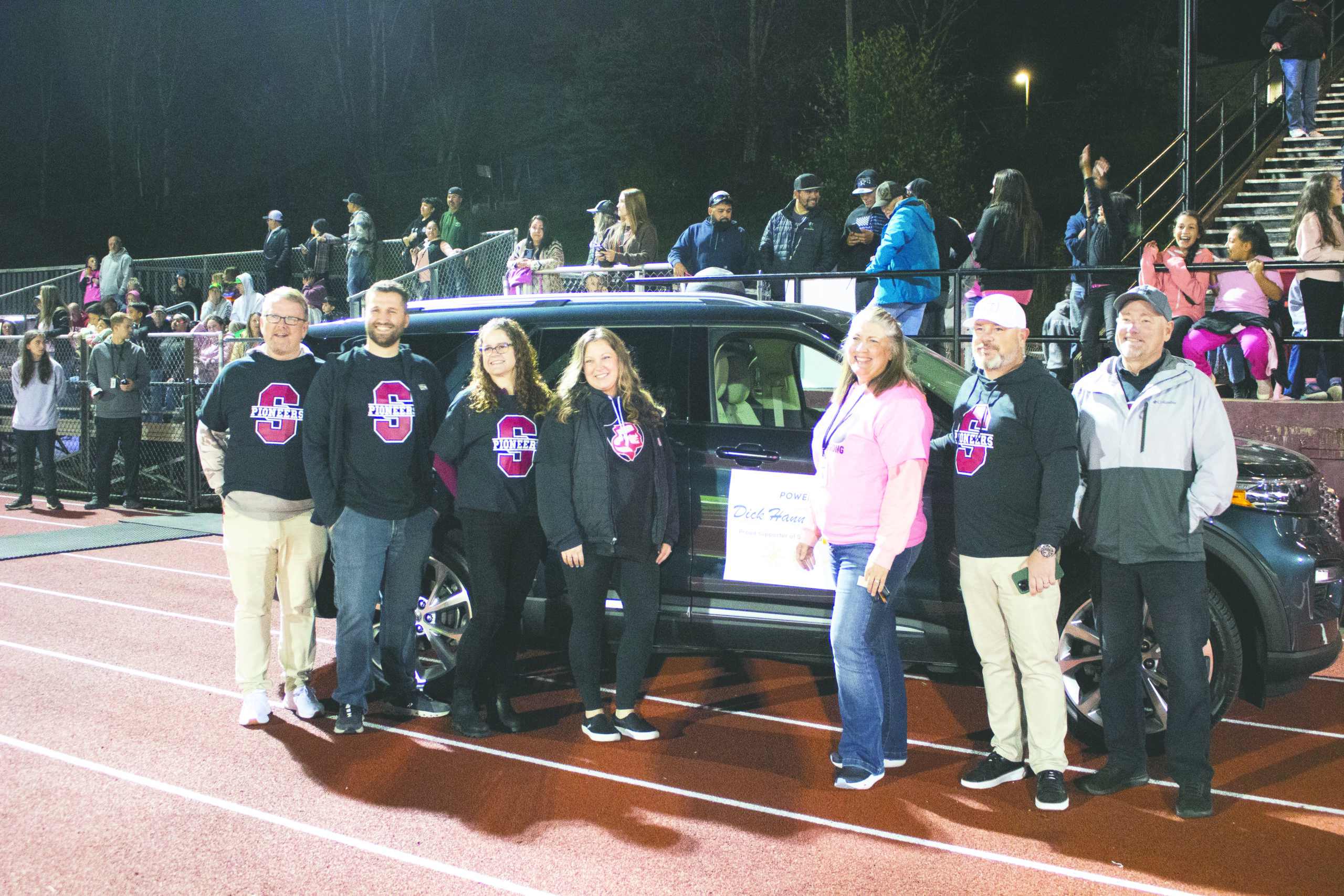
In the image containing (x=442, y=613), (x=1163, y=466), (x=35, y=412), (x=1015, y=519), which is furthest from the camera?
(x=35, y=412)

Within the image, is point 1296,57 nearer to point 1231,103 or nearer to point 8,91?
point 1231,103

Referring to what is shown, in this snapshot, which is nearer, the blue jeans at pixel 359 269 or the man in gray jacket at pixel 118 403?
the man in gray jacket at pixel 118 403

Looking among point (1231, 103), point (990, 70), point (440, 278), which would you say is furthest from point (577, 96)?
point (440, 278)

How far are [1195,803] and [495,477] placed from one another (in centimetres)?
339

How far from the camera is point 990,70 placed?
142 ft

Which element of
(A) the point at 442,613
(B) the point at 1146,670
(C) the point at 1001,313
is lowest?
(B) the point at 1146,670

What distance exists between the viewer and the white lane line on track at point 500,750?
4965 mm

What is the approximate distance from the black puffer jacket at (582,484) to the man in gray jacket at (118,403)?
9943 millimetres

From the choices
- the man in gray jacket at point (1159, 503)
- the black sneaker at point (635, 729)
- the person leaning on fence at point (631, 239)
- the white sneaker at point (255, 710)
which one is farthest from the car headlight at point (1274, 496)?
the person leaning on fence at point (631, 239)

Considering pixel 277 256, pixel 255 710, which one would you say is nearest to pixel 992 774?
pixel 255 710

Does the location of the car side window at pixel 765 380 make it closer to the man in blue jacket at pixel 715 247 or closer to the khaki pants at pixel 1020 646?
the khaki pants at pixel 1020 646

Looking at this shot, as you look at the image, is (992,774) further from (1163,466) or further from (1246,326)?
(1246,326)

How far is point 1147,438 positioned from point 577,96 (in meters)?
39.8

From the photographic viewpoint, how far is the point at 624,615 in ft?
19.2
